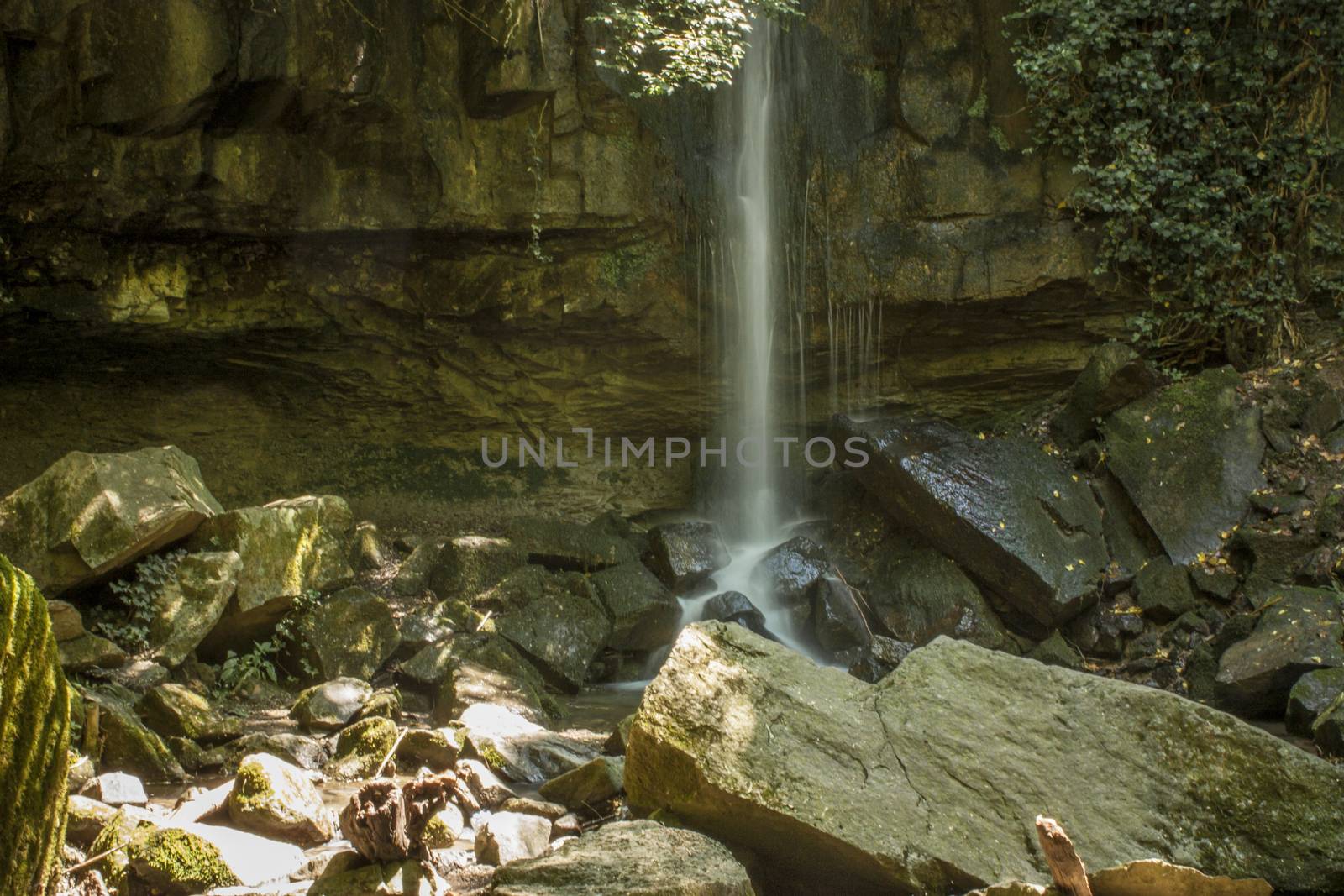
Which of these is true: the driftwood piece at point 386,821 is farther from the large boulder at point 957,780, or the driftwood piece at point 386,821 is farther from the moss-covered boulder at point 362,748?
the moss-covered boulder at point 362,748

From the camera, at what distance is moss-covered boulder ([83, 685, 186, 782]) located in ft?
14.9

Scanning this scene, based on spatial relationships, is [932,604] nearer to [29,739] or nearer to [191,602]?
[191,602]

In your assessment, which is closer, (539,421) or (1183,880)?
(1183,880)

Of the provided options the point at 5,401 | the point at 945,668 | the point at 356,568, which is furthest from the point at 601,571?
the point at 5,401

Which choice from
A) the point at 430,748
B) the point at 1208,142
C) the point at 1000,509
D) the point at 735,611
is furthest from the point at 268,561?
the point at 1208,142

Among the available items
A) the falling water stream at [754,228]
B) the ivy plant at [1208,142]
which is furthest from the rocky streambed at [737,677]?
the falling water stream at [754,228]

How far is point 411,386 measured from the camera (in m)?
9.80

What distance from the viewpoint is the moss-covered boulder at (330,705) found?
5.33 m

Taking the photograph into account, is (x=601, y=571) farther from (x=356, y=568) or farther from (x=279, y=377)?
(x=279, y=377)

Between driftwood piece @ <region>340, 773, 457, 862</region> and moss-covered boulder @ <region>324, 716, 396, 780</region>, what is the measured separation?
4.62 ft

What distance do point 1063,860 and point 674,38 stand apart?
6538 mm

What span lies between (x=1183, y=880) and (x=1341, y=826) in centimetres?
67

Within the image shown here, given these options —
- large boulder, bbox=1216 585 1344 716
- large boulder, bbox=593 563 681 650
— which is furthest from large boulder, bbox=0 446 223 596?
large boulder, bbox=1216 585 1344 716

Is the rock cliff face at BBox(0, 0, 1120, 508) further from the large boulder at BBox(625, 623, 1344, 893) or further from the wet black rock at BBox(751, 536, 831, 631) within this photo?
the large boulder at BBox(625, 623, 1344, 893)
